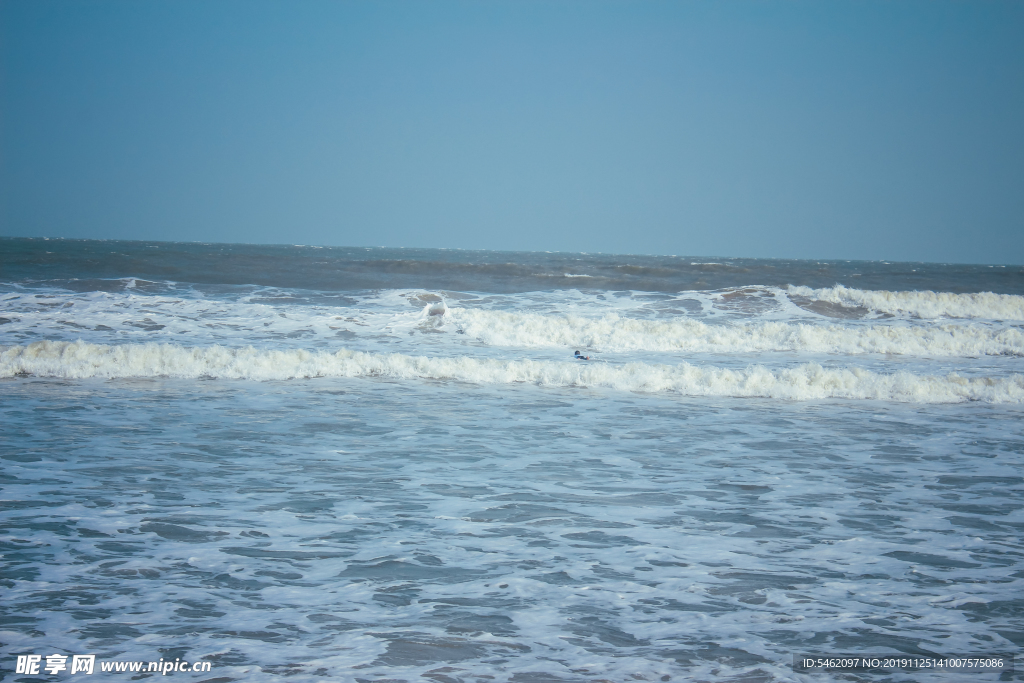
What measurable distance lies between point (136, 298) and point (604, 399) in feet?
43.4

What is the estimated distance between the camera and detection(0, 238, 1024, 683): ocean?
298cm

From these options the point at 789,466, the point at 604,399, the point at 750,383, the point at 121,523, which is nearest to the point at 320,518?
the point at 121,523

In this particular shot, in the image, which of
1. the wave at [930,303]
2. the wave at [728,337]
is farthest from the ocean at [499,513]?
the wave at [930,303]

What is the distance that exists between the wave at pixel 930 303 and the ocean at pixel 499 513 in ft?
28.6

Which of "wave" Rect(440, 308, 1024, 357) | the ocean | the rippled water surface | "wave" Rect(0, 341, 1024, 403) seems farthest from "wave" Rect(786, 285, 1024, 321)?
the rippled water surface

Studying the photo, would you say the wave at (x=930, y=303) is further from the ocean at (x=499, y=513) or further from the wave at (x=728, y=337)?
the ocean at (x=499, y=513)

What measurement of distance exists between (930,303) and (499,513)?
68.4 feet

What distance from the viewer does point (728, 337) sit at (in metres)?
14.4

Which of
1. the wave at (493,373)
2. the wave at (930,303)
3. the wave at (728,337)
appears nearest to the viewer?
the wave at (493,373)

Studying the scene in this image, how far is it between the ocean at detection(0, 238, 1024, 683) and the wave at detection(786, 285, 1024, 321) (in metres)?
8.71

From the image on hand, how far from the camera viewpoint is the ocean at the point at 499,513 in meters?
2.98

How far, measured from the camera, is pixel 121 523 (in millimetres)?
4223

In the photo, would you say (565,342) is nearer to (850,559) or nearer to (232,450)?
(232,450)

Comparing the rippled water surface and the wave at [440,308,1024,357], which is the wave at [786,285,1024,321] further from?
the rippled water surface
